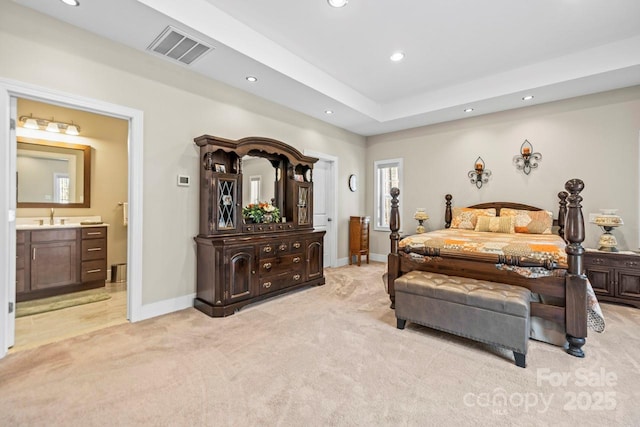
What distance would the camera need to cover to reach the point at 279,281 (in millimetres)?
3820

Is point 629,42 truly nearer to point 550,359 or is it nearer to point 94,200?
point 550,359

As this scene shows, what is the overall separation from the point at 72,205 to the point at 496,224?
6349 millimetres

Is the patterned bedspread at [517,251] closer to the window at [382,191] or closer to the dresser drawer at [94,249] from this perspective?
the window at [382,191]

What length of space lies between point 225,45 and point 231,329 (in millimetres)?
2843

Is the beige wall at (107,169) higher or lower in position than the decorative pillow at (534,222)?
higher

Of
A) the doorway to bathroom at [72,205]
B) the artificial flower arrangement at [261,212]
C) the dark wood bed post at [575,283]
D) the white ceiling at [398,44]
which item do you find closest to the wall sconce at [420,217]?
the white ceiling at [398,44]

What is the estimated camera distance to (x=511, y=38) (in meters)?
3.37

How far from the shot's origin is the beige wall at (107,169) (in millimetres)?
4406

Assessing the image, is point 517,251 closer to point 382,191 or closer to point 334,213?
point 334,213

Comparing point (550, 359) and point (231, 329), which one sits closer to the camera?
point (550, 359)

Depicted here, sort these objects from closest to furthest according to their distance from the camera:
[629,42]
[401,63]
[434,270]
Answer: [434,270] → [629,42] → [401,63]

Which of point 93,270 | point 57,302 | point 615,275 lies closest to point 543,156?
point 615,275

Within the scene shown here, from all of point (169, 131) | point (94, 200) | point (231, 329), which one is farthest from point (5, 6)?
point (231, 329)

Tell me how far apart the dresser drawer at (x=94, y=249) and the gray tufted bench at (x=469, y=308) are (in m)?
4.14
